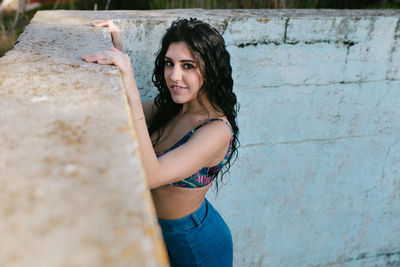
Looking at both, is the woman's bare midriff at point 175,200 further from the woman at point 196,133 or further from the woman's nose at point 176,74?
the woman's nose at point 176,74

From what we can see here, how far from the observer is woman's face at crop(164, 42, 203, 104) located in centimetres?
184

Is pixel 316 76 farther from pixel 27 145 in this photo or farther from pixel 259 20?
pixel 27 145

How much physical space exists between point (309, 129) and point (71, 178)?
8.17ft

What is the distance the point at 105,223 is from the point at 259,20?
2191 millimetres

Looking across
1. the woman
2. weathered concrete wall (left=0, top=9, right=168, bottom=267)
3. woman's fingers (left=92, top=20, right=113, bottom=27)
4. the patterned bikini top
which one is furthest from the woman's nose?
weathered concrete wall (left=0, top=9, right=168, bottom=267)

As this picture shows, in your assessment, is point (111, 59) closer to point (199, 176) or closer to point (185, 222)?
point (199, 176)

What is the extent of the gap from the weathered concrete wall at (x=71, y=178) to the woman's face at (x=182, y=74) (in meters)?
0.67

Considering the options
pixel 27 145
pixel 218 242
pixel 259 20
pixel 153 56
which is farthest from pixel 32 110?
pixel 259 20

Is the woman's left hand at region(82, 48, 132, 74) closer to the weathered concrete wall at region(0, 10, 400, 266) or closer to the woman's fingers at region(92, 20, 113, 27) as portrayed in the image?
the woman's fingers at region(92, 20, 113, 27)

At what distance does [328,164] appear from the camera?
3.13 m

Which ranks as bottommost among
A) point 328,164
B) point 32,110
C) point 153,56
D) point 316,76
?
point 328,164

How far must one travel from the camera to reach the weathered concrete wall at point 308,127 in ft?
8.57

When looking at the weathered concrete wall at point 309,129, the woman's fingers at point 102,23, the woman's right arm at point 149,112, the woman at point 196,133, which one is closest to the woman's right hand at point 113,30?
the woman's fingers at point 102,23

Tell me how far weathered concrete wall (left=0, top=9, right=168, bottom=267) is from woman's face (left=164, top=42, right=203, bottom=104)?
67 cm
